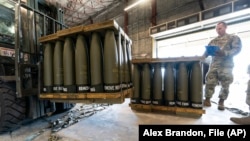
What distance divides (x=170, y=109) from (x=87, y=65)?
6.40 feet

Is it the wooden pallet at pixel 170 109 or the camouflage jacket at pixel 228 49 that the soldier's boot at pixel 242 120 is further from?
Result: the camouflage jacket at pixel 228 49

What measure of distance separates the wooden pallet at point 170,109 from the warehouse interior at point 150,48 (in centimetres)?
4

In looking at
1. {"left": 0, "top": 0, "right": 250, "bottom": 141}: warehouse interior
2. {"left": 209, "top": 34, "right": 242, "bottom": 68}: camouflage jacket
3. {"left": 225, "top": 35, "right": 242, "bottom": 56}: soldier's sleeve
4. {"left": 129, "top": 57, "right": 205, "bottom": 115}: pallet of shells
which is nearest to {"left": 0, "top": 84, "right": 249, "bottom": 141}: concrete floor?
{"left": 0, "top": 0, "right": 250, "bottom": 141}: warehouse interior

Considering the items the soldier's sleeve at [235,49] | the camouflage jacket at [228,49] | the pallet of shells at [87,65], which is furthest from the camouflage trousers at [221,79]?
the pallet of shells at [87,65]

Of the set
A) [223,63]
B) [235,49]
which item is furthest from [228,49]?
[223,63]

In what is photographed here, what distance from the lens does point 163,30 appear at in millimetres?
8852

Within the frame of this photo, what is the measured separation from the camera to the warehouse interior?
2.40 m

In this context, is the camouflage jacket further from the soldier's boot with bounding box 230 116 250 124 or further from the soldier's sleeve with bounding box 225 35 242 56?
the soldier's boot with bounding box 230 116 250 124

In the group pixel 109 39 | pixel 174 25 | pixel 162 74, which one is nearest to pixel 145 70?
pixel 162 74

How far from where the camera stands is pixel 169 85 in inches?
127

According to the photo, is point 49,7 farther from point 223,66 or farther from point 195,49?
point 195,49

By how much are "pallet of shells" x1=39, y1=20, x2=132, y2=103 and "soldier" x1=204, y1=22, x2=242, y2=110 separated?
224cm

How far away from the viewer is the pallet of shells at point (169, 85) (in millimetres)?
3027

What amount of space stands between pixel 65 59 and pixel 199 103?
250 centimetres
